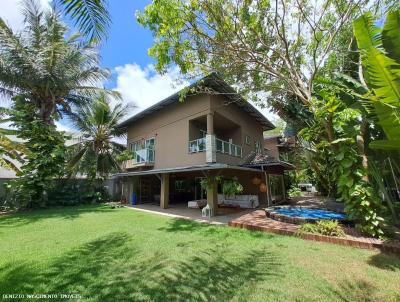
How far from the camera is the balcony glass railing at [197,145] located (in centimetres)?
1399

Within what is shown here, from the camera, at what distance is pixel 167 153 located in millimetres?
16578

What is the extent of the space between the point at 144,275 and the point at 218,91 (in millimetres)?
11913

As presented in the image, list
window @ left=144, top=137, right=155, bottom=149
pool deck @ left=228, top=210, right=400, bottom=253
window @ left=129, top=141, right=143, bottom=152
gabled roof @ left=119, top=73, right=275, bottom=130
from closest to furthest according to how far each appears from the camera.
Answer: pool deck @ left=228, top=210, right=400, bottom=253, gabled roof @ left=119, top=73, right=275, bottom=130, window @ left=144, top=137, right=155, bottom=149, window @ left=129, top=141, right=143, bottom=152

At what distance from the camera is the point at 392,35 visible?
573 centimetres

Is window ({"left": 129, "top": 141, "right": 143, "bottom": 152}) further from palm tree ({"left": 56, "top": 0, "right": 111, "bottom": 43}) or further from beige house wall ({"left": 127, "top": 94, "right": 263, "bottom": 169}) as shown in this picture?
palm tree ({"left": 56, "top": 0, "right": 111, "bottom": 43})

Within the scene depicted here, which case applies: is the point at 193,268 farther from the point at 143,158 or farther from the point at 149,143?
the point at 149,143

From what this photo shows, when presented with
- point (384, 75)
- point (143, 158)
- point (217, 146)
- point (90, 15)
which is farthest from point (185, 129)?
point (90, 15)

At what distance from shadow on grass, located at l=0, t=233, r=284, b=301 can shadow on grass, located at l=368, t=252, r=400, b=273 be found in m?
2.35

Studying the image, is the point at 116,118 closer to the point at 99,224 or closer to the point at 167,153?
the point at 167,153

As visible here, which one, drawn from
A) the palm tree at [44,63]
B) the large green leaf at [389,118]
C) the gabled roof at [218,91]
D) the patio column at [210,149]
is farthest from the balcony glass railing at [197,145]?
the palm tree at [44,63]

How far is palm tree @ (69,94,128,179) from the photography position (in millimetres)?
19812

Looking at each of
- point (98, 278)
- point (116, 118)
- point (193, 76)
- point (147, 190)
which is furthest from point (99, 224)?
point (116, 118)

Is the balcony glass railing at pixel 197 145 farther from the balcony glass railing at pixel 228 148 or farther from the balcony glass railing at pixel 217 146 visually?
the balcony glass railing at pixel 228 148

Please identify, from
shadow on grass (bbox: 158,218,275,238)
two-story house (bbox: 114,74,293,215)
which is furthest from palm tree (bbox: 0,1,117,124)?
shadow on grass (bbox: 158,218,275,238)
